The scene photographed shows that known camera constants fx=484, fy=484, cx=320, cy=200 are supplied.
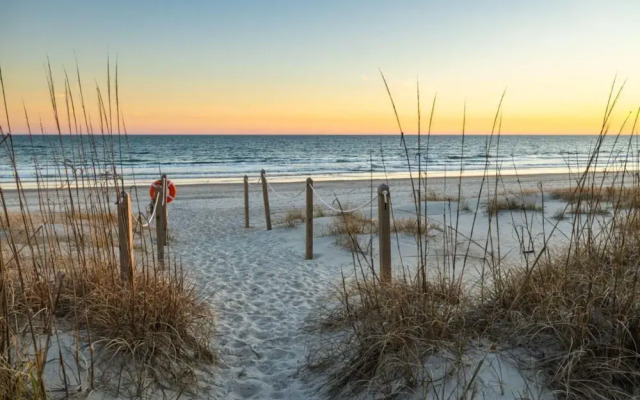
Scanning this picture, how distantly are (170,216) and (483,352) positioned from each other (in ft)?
33.6

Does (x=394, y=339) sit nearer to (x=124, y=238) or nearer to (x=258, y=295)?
(x=124, y=238)

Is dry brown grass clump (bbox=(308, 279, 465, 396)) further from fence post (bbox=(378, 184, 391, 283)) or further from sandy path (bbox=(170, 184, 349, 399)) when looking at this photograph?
fence post (bbox=(378, 184, 391, 283))

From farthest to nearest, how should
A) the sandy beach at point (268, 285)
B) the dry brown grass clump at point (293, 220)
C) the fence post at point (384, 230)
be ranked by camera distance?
the dry brown grass clump at point (293, 220) → the fence post at point (384, 230) → the sandy beach at point (268, 285)

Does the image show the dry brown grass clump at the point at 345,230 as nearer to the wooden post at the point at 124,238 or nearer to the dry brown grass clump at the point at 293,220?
the dry brown grass clump at the point at 293,220

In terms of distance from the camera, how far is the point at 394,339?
266 cm

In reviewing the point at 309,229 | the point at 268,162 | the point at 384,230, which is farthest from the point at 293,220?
the point at 268,162

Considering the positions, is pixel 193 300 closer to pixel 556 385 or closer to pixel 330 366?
pixel 330 366

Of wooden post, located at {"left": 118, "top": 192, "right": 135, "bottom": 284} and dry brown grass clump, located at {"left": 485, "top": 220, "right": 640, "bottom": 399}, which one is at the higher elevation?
wooden post, located at {"left": 118, "top": 192, "right": 135, "bottom": 284}

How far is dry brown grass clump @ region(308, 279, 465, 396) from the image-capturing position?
2.59m

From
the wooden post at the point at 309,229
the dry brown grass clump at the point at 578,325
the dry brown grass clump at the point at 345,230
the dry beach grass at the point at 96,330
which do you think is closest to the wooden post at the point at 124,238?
the dry beach grass at the point at 96,330

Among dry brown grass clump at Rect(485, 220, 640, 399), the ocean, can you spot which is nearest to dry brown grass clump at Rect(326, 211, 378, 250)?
the ocean

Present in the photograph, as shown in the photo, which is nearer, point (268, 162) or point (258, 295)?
point (258, 295)

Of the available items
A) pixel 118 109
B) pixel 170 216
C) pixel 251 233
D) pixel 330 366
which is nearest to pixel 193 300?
pixel 330 366

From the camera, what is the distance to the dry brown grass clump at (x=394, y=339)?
259 cm
